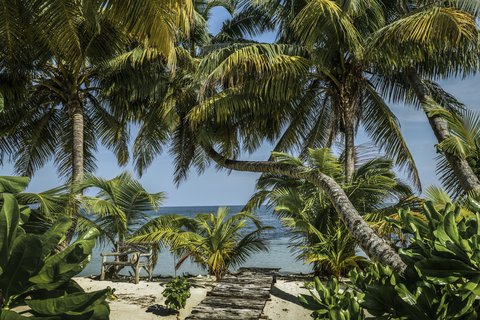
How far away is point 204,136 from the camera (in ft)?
37.2

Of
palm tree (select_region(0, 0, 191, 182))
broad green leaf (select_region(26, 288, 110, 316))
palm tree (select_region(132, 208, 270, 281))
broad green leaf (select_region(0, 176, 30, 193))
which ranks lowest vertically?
palm tree (select_region(132, 208, 270, 281))

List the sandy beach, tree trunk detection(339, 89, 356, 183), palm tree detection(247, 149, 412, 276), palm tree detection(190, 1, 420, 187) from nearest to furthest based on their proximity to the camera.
A: the sandy beach
palm tree detection(247, 149, 412, 276)
palm tree detection(190, 1, 420, 187)
tree trunk detection(339, 89, 356, 183)

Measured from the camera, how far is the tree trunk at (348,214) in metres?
4.80

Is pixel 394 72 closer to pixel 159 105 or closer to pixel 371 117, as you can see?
pixel 371 117

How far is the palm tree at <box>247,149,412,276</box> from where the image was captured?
779 centimetres

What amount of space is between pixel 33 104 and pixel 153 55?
14.0 feet

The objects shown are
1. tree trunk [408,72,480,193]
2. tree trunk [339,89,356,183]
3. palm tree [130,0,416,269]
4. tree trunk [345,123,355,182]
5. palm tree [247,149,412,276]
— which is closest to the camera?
palm tree [130,0,416,269]

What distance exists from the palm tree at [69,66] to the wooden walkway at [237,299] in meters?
3.81

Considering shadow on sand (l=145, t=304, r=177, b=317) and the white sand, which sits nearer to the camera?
the white sand

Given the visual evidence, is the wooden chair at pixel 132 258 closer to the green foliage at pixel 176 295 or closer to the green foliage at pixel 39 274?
the green foliage at pixel 176 295

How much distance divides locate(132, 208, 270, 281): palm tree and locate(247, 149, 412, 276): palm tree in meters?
1.07

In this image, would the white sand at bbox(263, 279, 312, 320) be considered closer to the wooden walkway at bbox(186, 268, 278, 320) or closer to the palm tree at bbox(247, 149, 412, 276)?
the wooden walkway at bbox(186, 268, 278, 320)

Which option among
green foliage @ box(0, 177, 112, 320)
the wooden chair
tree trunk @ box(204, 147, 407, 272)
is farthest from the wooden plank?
green foliage @ box(0, 177, 112, 320)

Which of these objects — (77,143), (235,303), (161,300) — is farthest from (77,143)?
(235,303)
